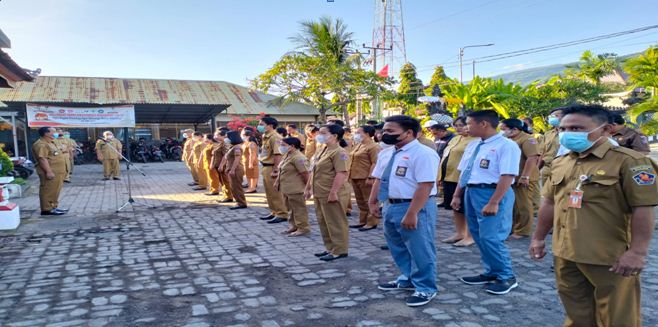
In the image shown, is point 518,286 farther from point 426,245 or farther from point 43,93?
point 43,93

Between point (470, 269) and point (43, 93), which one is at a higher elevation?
point (43, 93)

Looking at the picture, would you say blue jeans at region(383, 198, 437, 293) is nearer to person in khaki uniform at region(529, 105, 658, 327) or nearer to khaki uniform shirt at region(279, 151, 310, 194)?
person in khaki uniform at region(529, 105, 658, 327)

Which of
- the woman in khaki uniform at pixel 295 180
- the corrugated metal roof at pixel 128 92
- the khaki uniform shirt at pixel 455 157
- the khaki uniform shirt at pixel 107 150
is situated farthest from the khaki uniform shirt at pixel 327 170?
the corrugated metal roof at pixel 128 92

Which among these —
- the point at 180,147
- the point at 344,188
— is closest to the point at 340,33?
the point at 180,147

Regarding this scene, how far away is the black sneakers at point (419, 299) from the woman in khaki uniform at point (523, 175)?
2.82 metres

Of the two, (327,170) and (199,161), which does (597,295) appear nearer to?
(327,170)

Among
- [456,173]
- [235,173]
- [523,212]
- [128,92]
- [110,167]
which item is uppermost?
[128,92]

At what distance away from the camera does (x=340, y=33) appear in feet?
62.6

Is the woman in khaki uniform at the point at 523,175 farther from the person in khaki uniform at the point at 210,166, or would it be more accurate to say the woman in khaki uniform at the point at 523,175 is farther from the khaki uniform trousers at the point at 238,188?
the person in khaki uniform at the point at 210,166

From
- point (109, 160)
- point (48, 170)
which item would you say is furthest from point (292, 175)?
point (109, 160)

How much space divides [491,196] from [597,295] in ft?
5.42

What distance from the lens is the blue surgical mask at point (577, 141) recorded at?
2.58 metres

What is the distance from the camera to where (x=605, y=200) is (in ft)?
8.20

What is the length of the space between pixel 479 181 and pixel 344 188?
1.77 metres
